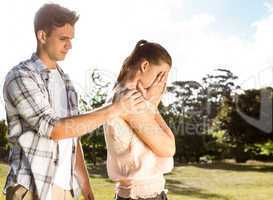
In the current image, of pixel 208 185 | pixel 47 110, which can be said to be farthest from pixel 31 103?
pixel 208 185

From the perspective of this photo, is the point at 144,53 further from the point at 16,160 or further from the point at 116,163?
the point at 16,160

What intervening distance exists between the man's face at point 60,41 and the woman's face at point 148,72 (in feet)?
1.41

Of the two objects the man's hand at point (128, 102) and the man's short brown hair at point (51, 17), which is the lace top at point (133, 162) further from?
the man's short brown hair at point (51, 17)

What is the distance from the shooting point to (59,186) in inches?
105

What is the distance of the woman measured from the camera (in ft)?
8.00

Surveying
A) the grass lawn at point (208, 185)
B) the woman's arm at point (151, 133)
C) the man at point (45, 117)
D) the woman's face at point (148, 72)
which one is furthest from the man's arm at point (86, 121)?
the grass lawn at point (208, 185)

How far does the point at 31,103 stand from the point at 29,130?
0.46 ft

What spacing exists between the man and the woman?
137 mm

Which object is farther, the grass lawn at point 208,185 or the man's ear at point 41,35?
the grass lawn at point 208,185

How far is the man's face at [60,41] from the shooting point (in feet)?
8.43

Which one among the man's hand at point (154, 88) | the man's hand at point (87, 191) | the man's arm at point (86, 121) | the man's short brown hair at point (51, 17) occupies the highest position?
the man's short brown hair at point (51, 17)

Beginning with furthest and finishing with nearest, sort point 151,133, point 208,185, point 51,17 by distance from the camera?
1. point 208,185
2. point 51,17
3. point 151,133

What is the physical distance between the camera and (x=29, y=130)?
2.43 metres

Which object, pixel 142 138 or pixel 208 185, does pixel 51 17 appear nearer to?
pixel 142 138
